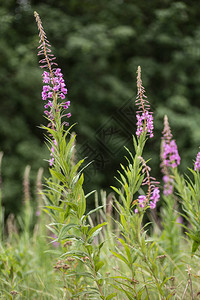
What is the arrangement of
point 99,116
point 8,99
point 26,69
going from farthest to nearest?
1. point 99,116
2. point 8,99
3. point 26,69

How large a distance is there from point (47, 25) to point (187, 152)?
471 cm

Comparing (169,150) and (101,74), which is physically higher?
(101,74)

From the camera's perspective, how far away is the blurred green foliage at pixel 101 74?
8516 mm

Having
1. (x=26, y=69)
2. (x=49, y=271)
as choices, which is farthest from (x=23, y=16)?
(x=49, y=271)

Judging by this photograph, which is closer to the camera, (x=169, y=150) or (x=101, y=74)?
(x=169, y=150)

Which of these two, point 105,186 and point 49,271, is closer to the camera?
point 49,271

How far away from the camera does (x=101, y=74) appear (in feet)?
32.4

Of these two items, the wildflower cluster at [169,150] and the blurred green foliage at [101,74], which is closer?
the wildflower cluster at [169,150]

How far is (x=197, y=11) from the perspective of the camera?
9.98 metres

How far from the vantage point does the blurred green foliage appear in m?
8.52

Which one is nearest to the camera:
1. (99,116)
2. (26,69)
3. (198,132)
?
(198,132)

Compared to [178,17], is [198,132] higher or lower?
lower

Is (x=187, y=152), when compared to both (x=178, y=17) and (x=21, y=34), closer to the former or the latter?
(x=178, y=17)

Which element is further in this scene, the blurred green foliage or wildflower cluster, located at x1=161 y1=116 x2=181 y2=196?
the blurred green foliage
